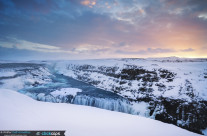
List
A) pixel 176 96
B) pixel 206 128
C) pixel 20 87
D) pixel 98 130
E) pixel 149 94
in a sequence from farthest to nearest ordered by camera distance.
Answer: pixel 20 87 → pixel 149 94 → pixel 176 96 → pixel 206 128 → pixel 98 130

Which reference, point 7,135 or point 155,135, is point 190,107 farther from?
point 7,135

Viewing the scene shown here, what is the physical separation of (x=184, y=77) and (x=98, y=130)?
599 inches

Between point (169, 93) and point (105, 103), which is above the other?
point (169, 93)

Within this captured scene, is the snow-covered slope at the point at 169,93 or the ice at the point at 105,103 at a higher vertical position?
the snow-covered slope at the point at 169,93

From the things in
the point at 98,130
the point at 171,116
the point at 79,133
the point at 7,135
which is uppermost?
the point at 7,135

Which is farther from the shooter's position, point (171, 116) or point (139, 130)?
point (171, 116)

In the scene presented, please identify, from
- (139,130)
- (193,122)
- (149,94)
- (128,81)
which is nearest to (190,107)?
(193,122)

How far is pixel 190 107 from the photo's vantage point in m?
9.03

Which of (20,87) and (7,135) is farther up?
(7,135)

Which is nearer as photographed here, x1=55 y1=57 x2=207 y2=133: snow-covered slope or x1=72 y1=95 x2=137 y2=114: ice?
x1=55 y1=57 x2=207 y2=133: snow-covered slope

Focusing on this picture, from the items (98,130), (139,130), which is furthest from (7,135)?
(139,130)

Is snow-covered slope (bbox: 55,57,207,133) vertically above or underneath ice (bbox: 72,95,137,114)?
above

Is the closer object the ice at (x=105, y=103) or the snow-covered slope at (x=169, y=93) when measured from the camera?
the snow-covered slope at (x=169, y=93)

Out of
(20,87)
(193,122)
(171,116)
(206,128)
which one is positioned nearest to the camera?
(206,128)
